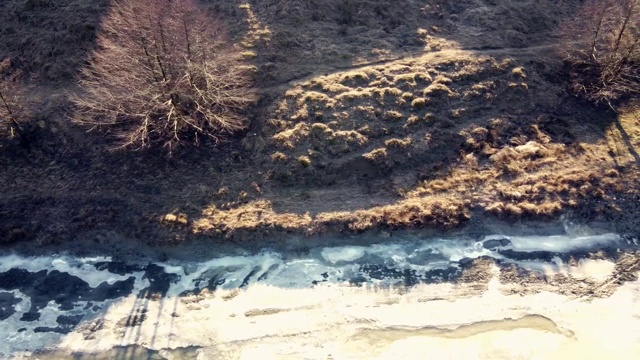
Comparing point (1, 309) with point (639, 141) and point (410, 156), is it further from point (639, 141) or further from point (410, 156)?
point (639, 141)

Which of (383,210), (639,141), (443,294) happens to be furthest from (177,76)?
(639,141)

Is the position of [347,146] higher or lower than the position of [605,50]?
lower

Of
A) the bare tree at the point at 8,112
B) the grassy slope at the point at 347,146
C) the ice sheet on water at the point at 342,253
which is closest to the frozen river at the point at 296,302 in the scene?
the ice sheet on water at the point at 342,253

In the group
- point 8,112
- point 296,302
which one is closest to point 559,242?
point 296,302

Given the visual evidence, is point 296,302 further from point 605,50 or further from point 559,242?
point 605,50

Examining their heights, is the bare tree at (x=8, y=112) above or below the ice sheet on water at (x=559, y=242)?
above

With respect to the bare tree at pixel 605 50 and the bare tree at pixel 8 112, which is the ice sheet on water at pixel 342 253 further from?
the bare tree at pixel 8 112
